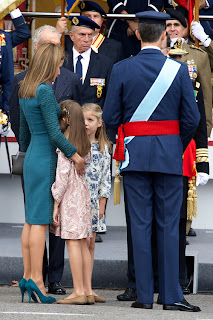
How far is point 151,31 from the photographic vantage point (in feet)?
17.4

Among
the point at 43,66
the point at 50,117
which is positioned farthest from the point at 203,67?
the point at 50,117

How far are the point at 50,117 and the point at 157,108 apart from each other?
66 centimetres

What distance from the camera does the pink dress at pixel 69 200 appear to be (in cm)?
551

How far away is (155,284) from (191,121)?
1307 mm

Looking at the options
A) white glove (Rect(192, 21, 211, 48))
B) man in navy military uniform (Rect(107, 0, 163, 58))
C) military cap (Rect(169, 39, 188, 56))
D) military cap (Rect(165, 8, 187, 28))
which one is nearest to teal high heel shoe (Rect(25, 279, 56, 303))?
military cap (Rect(169, 39, 188, 56))

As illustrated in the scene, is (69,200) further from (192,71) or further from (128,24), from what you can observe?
(128,24)

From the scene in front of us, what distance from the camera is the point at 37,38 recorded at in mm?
6172

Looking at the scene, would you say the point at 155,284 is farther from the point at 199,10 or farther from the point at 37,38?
the point at 199,10

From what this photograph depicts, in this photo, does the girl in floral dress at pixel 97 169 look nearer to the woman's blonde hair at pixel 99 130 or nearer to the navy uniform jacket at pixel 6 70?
the woman's blonde hair at pixel 99 130

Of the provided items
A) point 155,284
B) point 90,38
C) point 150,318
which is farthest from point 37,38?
point 150,318

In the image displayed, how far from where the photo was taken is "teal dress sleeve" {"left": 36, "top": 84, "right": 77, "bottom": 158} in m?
5.40

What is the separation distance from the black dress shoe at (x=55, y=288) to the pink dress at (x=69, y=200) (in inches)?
24.1

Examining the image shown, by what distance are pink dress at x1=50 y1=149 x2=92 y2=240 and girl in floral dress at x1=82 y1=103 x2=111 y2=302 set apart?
242 millimetres

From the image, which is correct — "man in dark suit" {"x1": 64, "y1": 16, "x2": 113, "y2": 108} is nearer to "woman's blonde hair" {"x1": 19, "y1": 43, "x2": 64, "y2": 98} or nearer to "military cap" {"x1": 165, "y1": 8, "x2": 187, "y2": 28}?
"military cap" {"x1": 165, "y1": 8, "x2": 187, "y2": 28}
